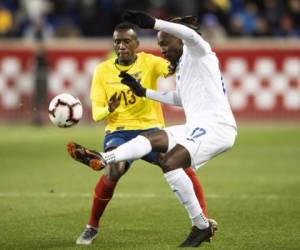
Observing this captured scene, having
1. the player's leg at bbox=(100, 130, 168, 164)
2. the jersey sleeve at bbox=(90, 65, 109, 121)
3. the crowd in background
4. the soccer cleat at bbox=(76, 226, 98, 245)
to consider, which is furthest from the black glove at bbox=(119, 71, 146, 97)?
the crowd in background

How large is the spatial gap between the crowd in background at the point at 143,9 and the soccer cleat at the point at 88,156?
536 inches

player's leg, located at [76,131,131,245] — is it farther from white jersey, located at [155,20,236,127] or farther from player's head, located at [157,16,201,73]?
player's head, located at [157,16,201,73]

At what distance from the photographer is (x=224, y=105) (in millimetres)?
8320

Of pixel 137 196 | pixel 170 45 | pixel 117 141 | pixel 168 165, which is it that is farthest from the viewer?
pixel 137 196

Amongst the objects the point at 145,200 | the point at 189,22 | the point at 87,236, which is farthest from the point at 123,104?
the point at 145,200

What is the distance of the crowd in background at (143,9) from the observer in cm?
2177

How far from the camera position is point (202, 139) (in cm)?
811

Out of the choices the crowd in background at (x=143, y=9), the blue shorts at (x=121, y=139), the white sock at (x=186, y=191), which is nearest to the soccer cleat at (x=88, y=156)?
the white sock at (x=186, y=191)

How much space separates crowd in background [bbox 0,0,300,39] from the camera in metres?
21.8

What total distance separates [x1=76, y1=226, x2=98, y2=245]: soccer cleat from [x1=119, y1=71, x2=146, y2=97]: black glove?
4.32 ft

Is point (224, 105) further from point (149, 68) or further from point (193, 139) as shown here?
point (149, 68)

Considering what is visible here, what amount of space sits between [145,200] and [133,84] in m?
3.06

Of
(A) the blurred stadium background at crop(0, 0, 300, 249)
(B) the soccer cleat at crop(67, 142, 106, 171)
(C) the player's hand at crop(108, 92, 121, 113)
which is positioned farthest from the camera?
(A) the blurred stadium background at crop(0, 0, 300, 249)

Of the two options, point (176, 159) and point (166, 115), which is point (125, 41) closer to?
point (176, 159)
